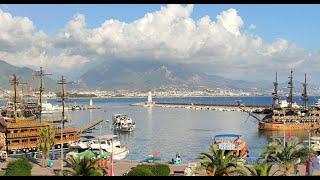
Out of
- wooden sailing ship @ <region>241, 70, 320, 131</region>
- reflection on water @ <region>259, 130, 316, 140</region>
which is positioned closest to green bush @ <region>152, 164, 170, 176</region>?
reflection on water @ <region>259, 130, 316, 140</region>

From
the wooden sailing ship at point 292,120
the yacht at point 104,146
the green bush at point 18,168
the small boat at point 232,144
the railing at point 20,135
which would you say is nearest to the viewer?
the green bush at point 18,168

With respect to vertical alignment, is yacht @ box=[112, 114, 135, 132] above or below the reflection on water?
above

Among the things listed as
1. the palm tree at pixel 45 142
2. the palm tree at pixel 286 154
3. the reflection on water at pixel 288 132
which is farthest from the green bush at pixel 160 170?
the reflection on water at pixel 288 132

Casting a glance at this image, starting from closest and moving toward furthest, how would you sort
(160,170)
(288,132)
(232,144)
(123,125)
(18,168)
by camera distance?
(18,168), (160,170), (232,144), (288,132), (123,125)

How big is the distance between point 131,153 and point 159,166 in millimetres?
40221

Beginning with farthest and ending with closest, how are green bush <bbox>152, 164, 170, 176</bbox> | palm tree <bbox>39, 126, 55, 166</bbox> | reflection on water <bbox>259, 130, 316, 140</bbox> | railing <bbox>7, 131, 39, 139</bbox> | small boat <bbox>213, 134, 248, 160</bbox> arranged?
reflection on water <bbox>259, 130, 316, 140</bbox>, railing <bbox>7, 131, 39, 139</bbox>, small boat <bbox>213, 134, 248, 160</bbox>, palm tree <bbox>39, 126, 55, 166</bbox>, green bush <bbox>152, 164, 170, 176</bbox>

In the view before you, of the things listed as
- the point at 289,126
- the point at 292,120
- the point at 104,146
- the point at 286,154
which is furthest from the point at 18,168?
the point at 292,120

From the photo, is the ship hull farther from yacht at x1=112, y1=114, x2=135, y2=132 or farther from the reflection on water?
yacht at x1=112, y1=114, x2=135, y2=132

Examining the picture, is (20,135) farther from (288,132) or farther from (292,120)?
(292,120)

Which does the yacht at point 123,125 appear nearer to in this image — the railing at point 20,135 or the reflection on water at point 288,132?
the reflection on water at point 288,132

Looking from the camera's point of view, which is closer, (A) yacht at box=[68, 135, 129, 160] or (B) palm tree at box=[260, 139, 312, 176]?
(B) palm tree at box=[260, 139, 312, 176]
